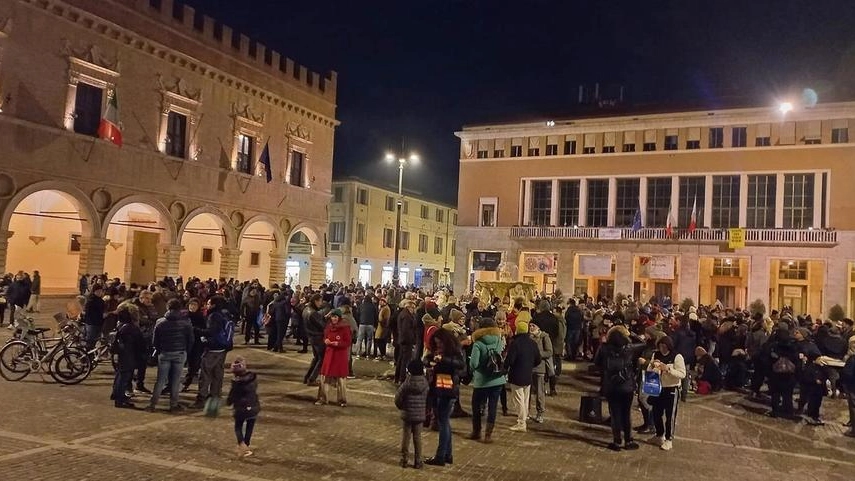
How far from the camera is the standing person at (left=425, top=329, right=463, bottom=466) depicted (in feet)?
26.0

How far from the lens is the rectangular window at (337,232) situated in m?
49.8

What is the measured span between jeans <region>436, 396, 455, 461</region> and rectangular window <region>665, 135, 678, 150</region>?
3612cm

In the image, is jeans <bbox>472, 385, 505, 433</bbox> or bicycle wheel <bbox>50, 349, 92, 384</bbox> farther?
bicycle wheel <bbox>50, 349, 92, 384</bbox>

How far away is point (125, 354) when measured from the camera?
9.88 metres

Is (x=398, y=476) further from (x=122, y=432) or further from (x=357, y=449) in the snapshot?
(x=122, y=432)

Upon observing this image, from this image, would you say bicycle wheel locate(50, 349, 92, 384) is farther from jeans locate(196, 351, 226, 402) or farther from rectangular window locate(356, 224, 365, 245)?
rectangular window locate(356, 224, 365, 245)

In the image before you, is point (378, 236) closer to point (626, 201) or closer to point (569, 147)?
point (569, 147)

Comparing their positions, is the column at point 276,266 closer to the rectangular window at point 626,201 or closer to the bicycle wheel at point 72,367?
the rectangular window at point 626,201

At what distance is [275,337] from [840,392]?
550 inches

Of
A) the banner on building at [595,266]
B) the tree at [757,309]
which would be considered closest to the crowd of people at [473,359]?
the tree at [757,309]

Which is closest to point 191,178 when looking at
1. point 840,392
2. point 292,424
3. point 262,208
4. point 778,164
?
point 262,208

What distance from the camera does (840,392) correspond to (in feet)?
48.2

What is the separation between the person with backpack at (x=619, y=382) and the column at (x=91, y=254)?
68.2 ft

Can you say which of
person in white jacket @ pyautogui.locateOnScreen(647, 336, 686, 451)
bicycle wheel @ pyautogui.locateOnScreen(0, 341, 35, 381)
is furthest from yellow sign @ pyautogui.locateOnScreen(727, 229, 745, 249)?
bicycle wheel @ pyautogui.locateOnScreen(0, 341, 35, 381)
